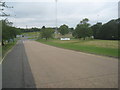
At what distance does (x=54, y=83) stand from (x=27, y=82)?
1120mm

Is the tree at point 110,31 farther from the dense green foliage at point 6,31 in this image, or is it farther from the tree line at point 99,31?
the dense green foliage at point 6,31

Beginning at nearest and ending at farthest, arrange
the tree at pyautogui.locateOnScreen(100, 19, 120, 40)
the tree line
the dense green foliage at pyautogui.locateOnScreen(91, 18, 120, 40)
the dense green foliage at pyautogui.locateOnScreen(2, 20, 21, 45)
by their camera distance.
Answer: the dense green foliage at pyautogui.locateOnScreen(2, 20, 21, 45), the tree line, the dense green foliage at pyautogui.locateOnScreen(91, 18, 120, 40), the tree at pyautogui.locateOnScreen(100, 19, 120, 40)

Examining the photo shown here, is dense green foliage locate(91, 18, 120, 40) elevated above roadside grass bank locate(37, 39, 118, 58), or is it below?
above

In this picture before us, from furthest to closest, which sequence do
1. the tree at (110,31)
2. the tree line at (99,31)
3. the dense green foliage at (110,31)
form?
the tree at (110,31)
the dense green foliage at (110,31)
the tree line at (99,31)

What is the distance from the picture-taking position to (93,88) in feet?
16.9

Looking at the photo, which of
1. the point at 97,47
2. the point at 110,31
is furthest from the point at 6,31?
the point at 110,31

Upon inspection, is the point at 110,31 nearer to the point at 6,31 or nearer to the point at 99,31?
the point at 99,31

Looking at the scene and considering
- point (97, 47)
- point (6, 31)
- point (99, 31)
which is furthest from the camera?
point (99, 31)

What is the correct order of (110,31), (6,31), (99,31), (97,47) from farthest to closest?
(99,31), (110,31), (6,31), (97,47)

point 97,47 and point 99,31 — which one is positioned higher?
point 99,31

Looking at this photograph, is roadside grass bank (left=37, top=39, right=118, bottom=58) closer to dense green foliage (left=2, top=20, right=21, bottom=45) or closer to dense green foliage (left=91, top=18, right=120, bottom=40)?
dense green foliage (left=2, top=20, right=21, bottom=45)

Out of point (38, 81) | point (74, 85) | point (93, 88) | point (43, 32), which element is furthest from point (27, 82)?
point (43, 32)

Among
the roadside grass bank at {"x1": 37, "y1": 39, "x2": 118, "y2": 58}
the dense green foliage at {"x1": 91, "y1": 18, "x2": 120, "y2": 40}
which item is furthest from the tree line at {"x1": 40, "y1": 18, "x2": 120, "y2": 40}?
the roadside grass bank at {"x1": 37, "y1": 39, "x2": 118, "y2": 58}

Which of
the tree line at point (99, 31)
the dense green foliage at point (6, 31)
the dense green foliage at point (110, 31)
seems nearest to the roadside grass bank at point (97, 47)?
the dense green foliage at point (6, 31)
